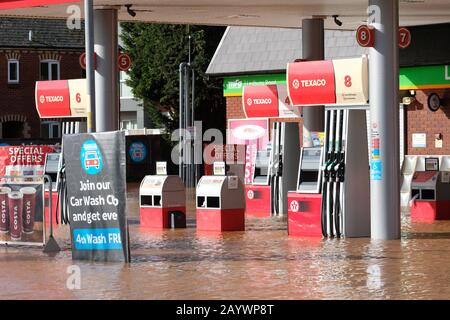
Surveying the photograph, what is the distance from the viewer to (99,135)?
1706cm

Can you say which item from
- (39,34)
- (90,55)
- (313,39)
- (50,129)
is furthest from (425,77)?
(39,34)

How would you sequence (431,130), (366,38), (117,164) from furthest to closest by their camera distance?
(431,130), (366,38), (117,164)

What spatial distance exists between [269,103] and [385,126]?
9427 mm

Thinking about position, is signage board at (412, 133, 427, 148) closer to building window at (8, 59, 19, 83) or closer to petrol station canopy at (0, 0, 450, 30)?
petrol station canopy at (0, 0, 450, 30)

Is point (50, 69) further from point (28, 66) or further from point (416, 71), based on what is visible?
point (416, 71)

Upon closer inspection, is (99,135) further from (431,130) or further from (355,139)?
(431,130)

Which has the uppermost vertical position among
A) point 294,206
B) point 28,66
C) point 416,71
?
point 28,66

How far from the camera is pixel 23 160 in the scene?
86.3ft

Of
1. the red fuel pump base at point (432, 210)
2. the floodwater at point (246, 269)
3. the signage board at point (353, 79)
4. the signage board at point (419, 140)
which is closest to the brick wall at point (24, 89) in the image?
the signage board at point (419, 140)

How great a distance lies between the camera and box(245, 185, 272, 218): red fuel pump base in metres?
27.7

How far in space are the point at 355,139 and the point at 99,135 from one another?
5839mm

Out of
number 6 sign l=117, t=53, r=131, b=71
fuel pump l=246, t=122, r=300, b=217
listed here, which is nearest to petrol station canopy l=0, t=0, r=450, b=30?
number 6 sign l=117, t=53, r=131, b=71

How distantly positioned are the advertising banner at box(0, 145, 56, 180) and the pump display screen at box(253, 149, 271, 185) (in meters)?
4.84
